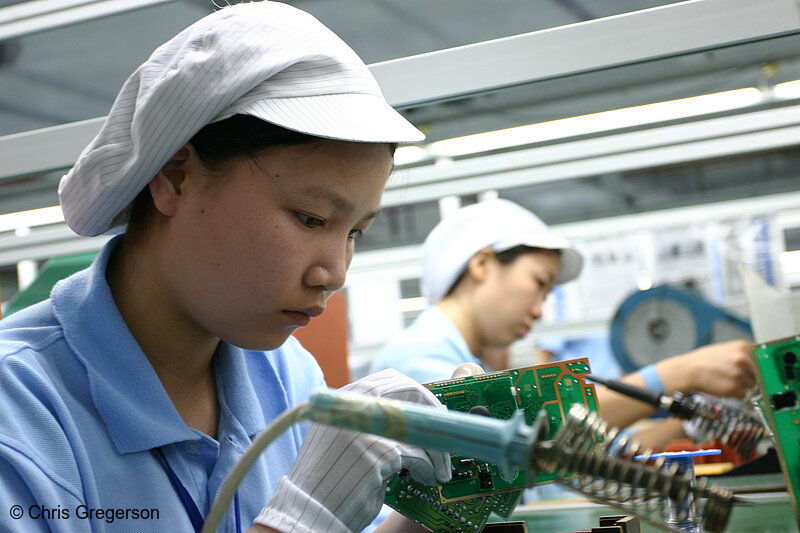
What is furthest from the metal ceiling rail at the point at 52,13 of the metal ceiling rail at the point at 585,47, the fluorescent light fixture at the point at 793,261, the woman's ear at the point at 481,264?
the fluorescent light fixture at the point at 793,261

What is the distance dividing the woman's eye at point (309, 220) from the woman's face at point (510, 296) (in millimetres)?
1791

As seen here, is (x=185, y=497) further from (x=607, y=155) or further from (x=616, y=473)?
(x=607, y=155)

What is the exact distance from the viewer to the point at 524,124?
76.9 inches

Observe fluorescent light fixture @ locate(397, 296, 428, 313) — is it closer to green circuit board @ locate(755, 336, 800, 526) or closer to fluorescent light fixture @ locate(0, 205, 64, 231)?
fluorescent light fixture @ locate(0, 205, 64, 231)

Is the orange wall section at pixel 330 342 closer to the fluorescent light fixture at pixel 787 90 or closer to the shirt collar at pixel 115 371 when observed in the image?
the shirt collar at pixel 115 371

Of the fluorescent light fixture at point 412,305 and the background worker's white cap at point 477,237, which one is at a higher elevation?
the background worker's white cap at point 477,237

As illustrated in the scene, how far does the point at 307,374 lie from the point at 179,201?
484mm

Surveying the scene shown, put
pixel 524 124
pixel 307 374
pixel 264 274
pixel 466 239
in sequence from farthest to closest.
Answer: pixel 466 239
pixel 524 124
pixel 307 374
pixel 264 274

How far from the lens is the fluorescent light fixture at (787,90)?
180cm

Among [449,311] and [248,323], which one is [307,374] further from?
[449,311]

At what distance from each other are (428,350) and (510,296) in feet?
1.50

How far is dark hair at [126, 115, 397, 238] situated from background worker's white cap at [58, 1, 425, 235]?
0.03m

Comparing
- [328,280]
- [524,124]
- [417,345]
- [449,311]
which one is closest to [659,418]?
[449,311]
